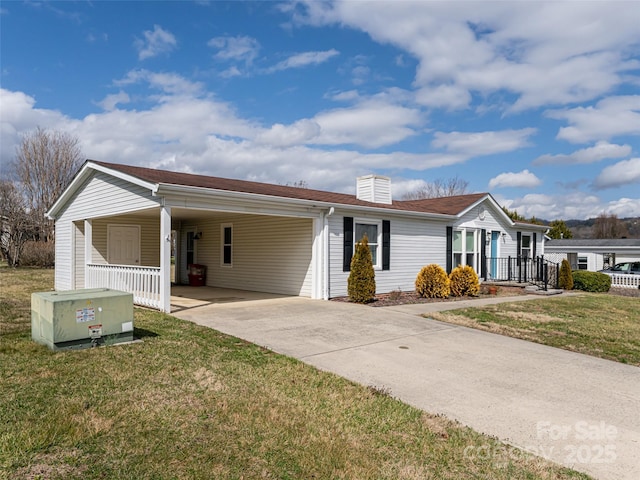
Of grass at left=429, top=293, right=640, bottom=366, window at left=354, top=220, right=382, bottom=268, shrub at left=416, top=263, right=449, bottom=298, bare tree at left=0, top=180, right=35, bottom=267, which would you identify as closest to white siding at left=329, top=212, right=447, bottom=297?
window at left=354, top=220, right=382, bottom=268

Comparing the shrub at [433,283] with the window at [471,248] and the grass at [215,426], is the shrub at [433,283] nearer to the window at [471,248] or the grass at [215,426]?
the window at [471,248]

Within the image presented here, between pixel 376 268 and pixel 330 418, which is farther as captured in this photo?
pixel 376 268

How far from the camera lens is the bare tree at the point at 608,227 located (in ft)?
184

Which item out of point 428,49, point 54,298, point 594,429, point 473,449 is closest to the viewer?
point 473,449

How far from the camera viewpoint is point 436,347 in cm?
664

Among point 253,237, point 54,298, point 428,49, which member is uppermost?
point 428,49

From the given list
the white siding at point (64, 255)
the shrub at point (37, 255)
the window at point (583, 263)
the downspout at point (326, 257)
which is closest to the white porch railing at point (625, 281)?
the window at point (583, 263)

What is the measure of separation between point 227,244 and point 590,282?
14782mm

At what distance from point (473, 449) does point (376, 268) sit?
9.88 m

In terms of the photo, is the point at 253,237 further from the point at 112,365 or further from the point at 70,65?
the point at 112,365

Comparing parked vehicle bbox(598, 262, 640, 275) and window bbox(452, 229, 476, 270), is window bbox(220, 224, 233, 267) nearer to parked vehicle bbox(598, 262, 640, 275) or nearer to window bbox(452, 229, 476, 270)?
window bbox(452, 229, 476, 270)

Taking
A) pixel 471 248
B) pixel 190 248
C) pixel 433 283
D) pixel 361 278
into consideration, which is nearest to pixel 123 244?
pixel 190 248

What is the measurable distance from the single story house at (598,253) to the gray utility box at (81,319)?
27169 millimetres

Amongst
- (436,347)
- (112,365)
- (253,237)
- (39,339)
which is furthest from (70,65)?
(436,347)
